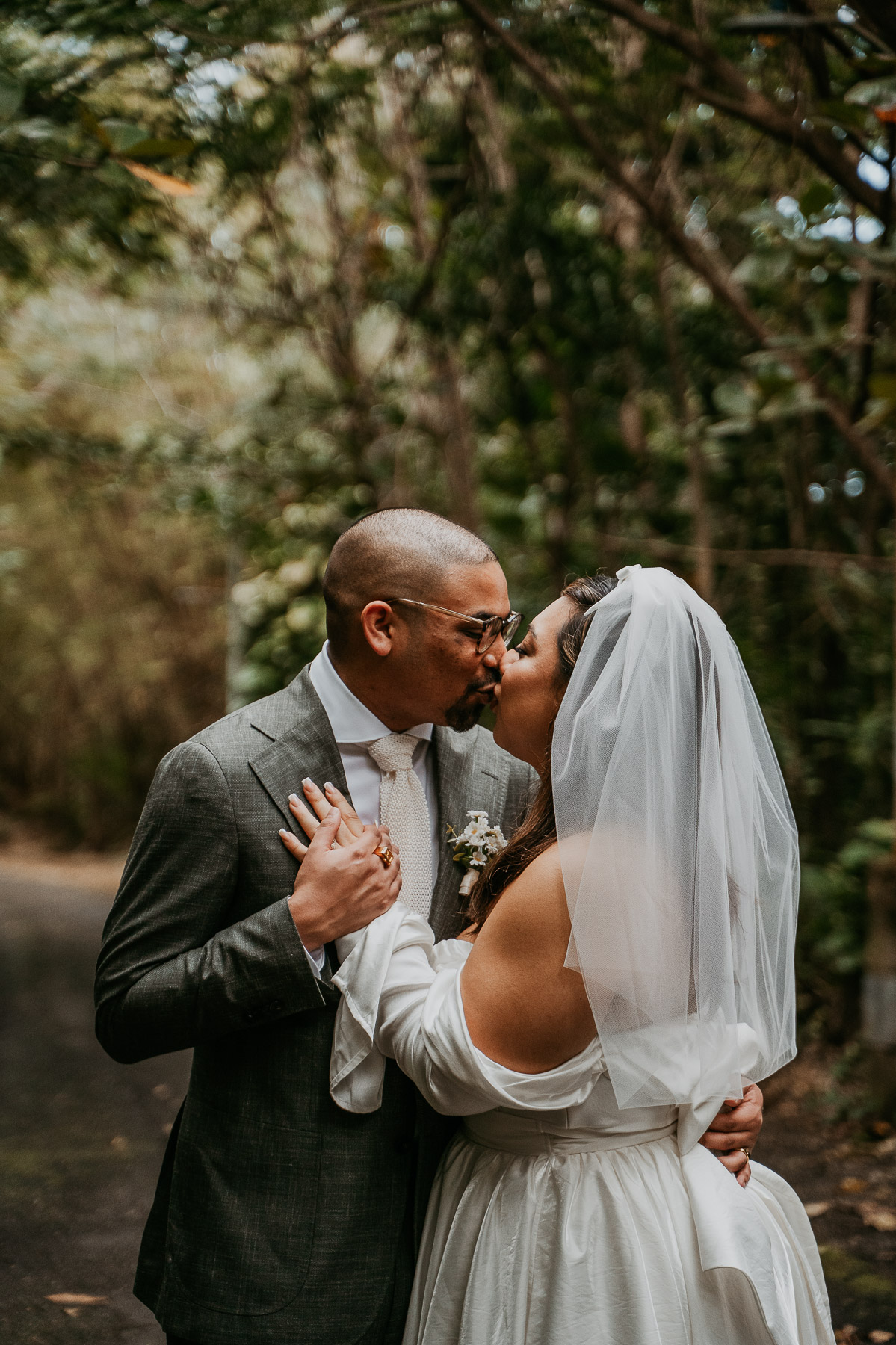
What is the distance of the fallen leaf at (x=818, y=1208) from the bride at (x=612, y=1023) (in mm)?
2123

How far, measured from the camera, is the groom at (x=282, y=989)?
1.75 m

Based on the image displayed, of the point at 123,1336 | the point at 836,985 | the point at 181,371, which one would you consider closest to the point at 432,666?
the point at 123,1336

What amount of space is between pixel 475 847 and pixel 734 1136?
0.70 meters

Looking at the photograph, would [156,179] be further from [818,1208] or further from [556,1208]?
[818,1208]

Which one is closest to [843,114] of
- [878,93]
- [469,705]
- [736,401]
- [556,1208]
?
[878,93]

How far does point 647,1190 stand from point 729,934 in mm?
462

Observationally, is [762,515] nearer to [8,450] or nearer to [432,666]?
[432,666]

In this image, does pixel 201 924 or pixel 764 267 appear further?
pixel 764 267

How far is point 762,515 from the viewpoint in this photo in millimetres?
6012

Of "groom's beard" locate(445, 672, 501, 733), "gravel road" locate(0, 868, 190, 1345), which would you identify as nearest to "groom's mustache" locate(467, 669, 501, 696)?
"groom's beard" locate(445, 672, 501, 733)

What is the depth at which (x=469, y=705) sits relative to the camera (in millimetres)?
2039

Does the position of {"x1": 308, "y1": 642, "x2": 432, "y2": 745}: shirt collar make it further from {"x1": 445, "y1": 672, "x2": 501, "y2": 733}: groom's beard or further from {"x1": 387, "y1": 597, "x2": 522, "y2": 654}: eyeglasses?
{"x1": 387, "y1": 597, "x2": 522, "y2": 654}: eyeglasses

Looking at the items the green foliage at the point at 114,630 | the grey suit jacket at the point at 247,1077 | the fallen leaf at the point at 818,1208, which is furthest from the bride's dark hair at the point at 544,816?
the green foliage at the point at 114,630

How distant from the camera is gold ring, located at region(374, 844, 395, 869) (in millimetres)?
1804
